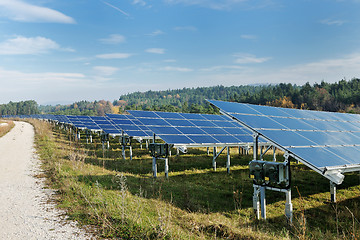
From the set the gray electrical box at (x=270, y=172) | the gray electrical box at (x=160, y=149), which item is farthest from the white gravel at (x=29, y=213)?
the gray electrical box at (x=160, y=149)

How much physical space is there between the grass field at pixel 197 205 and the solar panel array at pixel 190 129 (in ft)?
8.64

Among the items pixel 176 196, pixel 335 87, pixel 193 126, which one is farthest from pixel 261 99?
pixel 176 196

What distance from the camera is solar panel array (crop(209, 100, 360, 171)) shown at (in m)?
9.68

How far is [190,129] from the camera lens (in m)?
19.7

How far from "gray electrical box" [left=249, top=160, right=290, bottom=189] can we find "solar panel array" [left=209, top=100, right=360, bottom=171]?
0.76 m

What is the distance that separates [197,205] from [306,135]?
6248 millimetres

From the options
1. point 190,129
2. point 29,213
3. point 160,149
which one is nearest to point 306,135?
point 160,149

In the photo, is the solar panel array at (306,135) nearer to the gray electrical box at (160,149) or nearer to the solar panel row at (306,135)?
the solar panel row at (306,135)

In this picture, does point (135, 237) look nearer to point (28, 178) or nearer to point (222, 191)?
point (222, 191)

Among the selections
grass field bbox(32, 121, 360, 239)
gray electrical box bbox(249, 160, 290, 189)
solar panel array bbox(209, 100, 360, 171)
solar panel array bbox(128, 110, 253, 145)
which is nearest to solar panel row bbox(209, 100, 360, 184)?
solar panel array bbox(209, 100, 360, 171)

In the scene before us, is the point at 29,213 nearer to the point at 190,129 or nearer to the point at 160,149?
the point at 160,149

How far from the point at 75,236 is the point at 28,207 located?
404 centimetres

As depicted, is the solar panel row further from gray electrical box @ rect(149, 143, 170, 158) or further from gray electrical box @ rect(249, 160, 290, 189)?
gray electrical box @ rect(149, 143, 170, 158)

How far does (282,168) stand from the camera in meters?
9.30
